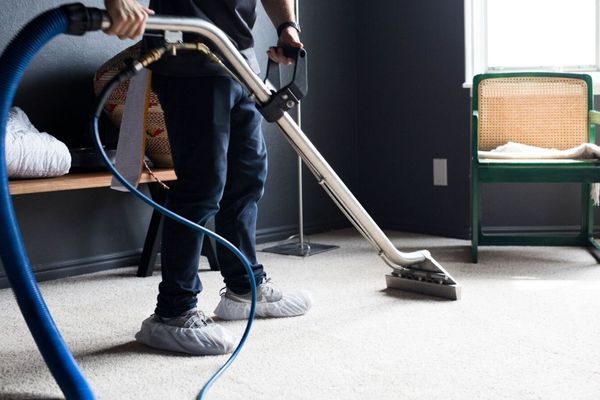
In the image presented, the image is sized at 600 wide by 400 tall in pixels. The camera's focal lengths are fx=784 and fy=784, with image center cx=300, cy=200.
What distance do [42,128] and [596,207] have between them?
2.34m

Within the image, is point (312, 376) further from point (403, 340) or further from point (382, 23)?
point (382, 23)

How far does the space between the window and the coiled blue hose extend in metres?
2.54

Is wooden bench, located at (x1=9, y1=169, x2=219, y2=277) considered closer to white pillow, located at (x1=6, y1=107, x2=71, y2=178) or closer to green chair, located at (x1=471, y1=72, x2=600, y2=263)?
white pillow, located at (x1=6, y1=107, x2=71, y2=178)

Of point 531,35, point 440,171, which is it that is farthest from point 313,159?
point 531,35

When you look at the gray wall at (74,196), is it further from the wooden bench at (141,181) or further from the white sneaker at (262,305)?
the white sneaker at (262,305)

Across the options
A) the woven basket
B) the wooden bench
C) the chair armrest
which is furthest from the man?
the chair armrest

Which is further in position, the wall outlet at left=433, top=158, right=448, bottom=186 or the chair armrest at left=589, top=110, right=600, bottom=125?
the wall outlet at left=433, top=158, right=448, bottom=186

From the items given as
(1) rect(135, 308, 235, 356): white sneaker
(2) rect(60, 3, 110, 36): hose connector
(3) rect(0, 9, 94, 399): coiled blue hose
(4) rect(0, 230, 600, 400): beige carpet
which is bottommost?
(4) rect(0, 230, 600, 400): beige carpet

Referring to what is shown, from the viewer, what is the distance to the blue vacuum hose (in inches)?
51.6

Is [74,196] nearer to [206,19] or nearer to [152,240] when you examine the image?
[152,240]

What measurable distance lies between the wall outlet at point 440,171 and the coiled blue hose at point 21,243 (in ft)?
8.25

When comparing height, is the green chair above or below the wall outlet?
above

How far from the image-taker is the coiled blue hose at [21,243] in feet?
4.29

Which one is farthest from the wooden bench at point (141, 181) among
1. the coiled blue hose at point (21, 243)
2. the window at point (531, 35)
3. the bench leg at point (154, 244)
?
the window at point (531, 35)
